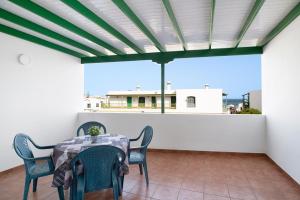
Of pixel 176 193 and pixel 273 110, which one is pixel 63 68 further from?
pixel 273 110

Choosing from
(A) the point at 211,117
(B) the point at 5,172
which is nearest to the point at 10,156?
(B) the point at 5,172

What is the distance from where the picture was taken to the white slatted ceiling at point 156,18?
9.57ft

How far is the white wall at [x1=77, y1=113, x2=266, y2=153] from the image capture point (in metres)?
4.88

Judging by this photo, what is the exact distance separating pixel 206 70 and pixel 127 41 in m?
13.2

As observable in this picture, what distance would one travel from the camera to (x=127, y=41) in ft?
14.3

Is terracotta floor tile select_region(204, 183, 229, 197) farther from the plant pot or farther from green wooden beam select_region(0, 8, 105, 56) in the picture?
green wooden beam select_region(0, 8, 105, 56)

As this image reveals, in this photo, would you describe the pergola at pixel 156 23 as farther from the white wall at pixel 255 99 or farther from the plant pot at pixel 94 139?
the white wall at pixel 255 99

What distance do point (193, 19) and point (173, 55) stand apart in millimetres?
1866

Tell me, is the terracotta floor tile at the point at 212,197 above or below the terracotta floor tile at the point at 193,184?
below

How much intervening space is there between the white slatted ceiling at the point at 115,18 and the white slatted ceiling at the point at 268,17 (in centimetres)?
208

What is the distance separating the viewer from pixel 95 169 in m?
2.20

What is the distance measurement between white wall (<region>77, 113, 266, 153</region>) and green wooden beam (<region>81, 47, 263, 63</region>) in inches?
58.6

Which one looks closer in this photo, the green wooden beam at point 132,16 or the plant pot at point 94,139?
the green wooden beam at point 132,16

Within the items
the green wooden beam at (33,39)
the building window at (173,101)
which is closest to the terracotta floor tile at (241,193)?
the green wooden beam at (33,39)
